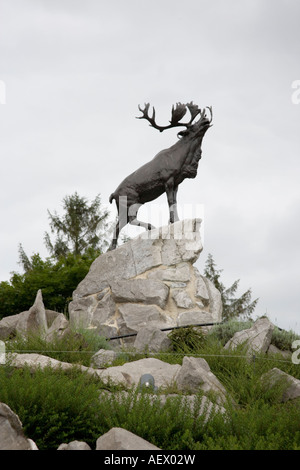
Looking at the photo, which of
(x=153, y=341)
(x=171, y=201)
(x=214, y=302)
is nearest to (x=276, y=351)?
(x=153, y=341)

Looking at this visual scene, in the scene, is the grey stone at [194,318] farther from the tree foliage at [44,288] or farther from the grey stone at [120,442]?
the grey stone at [120,442]

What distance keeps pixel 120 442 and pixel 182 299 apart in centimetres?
791

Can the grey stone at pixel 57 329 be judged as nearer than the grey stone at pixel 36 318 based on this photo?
Yes

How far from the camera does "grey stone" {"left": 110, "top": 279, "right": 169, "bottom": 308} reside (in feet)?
38.4

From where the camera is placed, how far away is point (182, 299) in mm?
11742

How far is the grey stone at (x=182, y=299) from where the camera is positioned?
1171 cm

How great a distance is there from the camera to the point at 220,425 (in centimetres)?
485

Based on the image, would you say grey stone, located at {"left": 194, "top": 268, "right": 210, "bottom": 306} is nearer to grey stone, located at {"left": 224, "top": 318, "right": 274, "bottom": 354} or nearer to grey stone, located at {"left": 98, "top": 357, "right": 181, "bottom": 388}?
grey stone, located at {"left": 224, "top": 318, "right": 274, "bottom": 354}

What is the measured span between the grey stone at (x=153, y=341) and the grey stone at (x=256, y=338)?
111cm

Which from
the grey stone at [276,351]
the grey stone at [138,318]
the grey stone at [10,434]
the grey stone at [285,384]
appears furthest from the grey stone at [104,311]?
the grey stone at [10,434]

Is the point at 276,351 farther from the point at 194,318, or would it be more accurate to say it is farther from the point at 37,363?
the point at 37,363

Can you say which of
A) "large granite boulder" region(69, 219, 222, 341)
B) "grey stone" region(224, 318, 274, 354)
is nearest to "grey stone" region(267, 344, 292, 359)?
"grey stone" region(224, 318, 274, 354)

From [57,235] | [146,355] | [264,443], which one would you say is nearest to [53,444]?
[264,443]

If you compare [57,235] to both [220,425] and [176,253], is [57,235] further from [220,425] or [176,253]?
[220,425]
